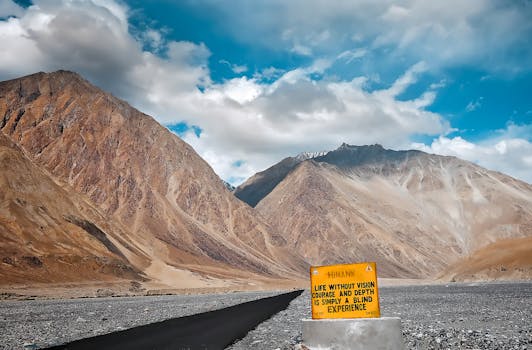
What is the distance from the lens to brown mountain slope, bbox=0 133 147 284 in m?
78.3

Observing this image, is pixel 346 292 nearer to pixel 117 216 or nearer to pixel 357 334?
pixel 357 334

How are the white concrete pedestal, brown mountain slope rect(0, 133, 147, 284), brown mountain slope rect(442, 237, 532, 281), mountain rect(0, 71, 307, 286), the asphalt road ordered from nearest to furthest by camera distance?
1. the white concrete pedestal
2. the asphalt road
3. brown mountain slope rect(0, 133, 147, 284)
4. brown mountain slope rect(442, 237, 532, 281)
5. mountain rect(0, 71, 307, 286)

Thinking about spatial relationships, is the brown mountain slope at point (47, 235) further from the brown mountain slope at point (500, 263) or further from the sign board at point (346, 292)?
the sign board at point (346, 292)

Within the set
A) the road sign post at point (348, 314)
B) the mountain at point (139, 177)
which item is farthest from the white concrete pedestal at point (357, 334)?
the mountain at point (139, 177)

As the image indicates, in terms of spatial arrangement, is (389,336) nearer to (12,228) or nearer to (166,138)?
(12,228)

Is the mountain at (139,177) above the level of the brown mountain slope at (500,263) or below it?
above

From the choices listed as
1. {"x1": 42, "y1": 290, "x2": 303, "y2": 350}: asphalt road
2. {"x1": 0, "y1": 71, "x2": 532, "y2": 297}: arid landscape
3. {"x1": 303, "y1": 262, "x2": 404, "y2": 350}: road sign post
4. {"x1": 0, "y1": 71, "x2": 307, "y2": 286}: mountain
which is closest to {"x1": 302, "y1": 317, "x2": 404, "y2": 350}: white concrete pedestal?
{"x1": 303, "y1": 262, "x2": 404, "y2": 350}: road sign post

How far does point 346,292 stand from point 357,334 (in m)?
1.21

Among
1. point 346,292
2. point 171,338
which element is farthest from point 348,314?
point 171,338

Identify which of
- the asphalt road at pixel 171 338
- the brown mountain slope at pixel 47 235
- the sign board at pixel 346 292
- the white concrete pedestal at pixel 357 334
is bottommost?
the asphalt road at pixel 171 338

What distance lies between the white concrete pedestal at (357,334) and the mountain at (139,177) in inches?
4483

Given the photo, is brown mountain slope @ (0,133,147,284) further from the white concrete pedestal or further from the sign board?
the white concrete pedestal

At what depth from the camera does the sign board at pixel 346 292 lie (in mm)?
12242

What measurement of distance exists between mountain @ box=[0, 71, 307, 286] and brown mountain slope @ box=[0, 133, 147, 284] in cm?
1611
